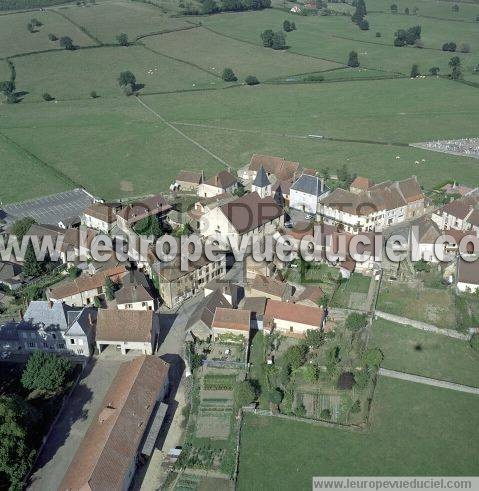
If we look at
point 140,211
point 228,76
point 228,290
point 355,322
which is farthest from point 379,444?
point 228,76

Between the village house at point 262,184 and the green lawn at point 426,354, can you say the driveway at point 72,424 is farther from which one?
the village house at point 262,184

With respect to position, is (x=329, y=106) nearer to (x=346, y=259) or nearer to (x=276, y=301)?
(x=346, y=259)

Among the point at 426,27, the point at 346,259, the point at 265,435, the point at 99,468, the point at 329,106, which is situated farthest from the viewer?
the point at 426,27

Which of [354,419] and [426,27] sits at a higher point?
[426,27]

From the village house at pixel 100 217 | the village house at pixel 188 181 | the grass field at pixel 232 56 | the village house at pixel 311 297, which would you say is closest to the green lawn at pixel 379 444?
the village house at pixel 311 297

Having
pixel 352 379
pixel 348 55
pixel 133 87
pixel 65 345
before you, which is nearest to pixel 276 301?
pixel 352 379

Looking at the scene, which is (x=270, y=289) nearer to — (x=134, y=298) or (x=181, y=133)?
(x=134, y=298)
